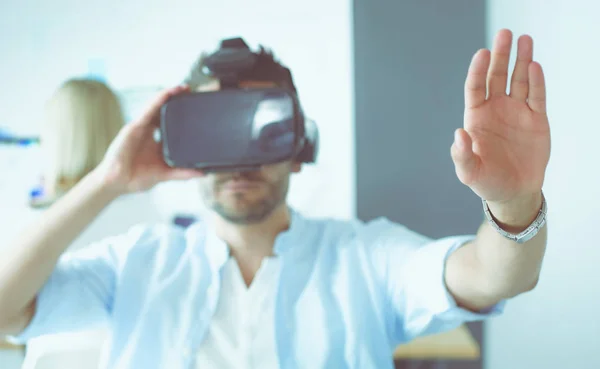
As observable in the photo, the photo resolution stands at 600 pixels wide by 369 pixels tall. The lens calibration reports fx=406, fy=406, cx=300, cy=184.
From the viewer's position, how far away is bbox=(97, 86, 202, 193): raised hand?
1.82 feet

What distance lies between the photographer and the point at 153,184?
1.90 ft

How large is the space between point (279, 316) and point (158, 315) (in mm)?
170

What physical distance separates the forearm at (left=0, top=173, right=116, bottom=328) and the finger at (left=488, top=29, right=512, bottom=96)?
491 millimetres

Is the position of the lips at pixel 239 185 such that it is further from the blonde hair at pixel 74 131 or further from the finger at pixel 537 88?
the finger at pixel 537 88

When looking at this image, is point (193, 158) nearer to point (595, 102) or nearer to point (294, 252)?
point (294, 252)

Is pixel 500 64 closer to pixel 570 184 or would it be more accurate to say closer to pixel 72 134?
pixel 570 184

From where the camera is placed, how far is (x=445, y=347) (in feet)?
2.62

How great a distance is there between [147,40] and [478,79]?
1.99 ft

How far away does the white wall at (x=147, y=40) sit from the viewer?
64 cm

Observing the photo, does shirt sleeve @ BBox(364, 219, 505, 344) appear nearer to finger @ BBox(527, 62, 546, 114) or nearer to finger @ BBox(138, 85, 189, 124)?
finger @ BBox(527, 62, 546, 114)

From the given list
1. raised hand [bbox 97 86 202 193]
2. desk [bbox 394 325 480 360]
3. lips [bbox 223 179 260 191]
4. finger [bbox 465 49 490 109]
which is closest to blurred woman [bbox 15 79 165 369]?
raised hand [bbox 97 86 202 193]

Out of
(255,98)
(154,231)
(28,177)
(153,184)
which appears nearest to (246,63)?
(255,98)

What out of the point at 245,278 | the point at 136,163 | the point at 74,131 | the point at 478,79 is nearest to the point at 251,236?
the point at 245,278

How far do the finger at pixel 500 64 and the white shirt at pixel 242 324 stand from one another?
394 mm
